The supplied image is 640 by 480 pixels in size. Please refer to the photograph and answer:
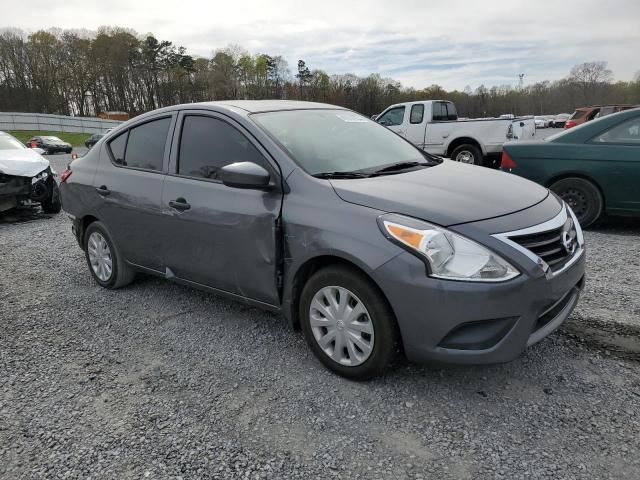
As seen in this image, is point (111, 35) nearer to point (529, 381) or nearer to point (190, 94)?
point (190, 94)

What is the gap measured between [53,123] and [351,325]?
59.2 metres

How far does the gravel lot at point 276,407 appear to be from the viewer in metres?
2.29

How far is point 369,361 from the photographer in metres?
2.76

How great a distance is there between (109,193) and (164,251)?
2.90ft

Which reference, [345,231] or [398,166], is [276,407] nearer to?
[345,231]

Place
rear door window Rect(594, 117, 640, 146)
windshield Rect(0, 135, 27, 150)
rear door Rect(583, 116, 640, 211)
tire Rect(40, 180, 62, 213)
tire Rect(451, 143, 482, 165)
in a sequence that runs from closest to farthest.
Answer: rear door Rect(583, 116, 640, 211)
rear door window Rect(594, 117, 640, 146)
tire Rect(40, 180, 62, 213)
windshield Rect(0, 135, 27, 150)
tire Rect(451, 143, 482, 165)

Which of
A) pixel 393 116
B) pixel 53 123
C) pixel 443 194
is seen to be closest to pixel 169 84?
pixel 53 123

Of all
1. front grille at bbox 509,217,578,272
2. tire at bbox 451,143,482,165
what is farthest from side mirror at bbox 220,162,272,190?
tire at bbox 451,143,482,165

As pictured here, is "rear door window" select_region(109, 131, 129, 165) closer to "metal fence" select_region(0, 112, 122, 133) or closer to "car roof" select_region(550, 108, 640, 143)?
"car roof" select_region(550, 108, 640, 143)

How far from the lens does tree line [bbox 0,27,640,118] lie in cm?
6506

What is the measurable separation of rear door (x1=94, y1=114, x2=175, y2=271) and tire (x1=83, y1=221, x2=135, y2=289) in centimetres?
11

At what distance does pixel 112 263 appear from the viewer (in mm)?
4516

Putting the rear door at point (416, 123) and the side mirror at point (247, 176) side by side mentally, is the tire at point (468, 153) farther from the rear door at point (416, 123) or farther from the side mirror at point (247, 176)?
the side mirror at point (247, 176)

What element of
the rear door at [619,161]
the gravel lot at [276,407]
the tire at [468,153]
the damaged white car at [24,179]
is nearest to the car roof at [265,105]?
the gravel lot at [276,407]
